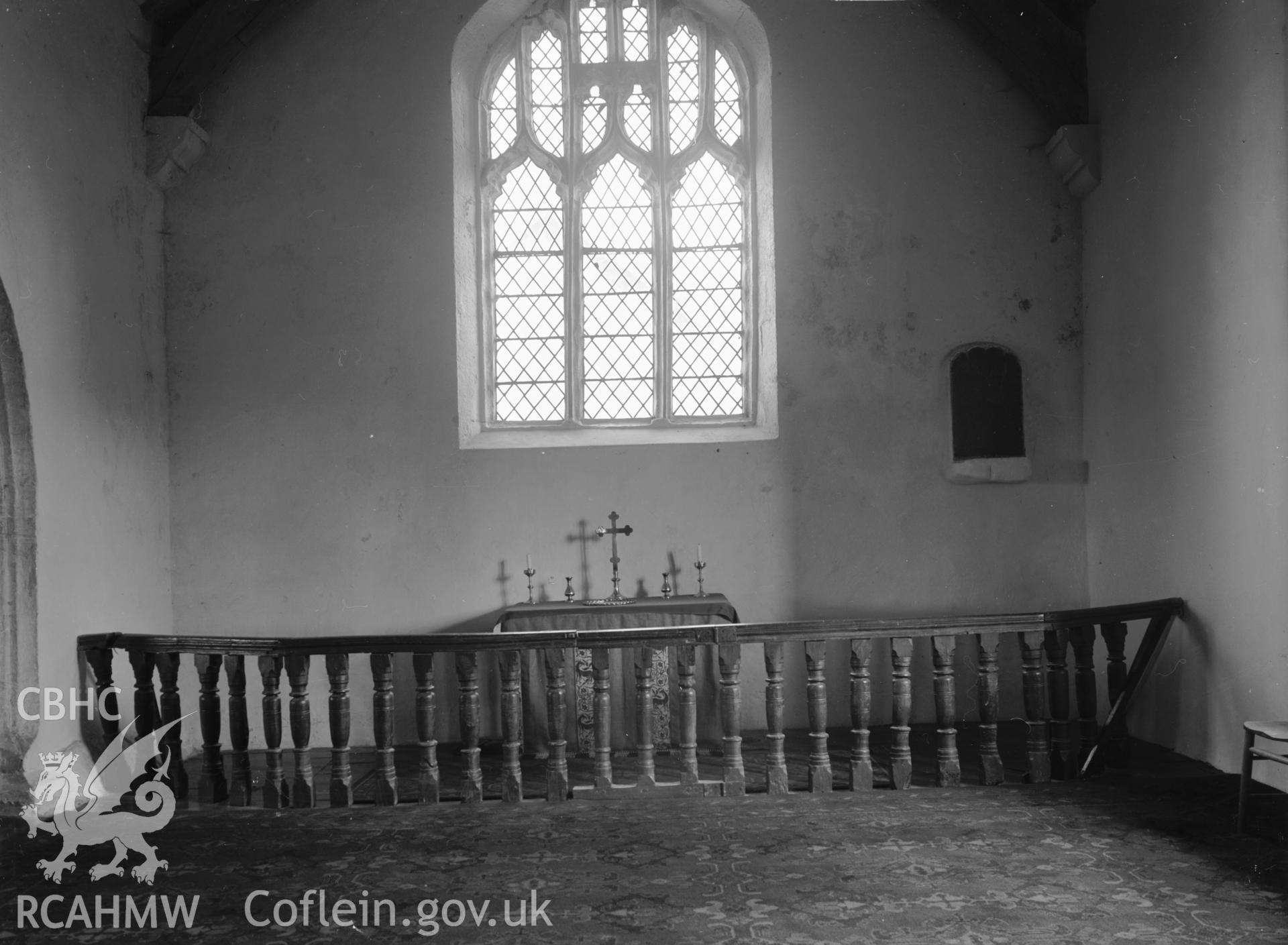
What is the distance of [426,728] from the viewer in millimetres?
4594

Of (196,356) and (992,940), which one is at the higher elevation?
(196,356)

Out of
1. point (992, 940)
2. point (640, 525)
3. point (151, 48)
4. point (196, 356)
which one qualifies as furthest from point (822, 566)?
point (151, 48)

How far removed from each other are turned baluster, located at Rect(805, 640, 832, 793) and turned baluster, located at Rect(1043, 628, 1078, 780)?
1.02m

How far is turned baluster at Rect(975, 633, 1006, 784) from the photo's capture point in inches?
182

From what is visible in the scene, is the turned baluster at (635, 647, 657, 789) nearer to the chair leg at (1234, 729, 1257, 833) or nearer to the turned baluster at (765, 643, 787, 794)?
the turned baluster at (765, 643, 787, 794)

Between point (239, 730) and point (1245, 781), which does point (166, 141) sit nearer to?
point (239, 730)

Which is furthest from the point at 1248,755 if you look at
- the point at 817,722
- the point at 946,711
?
the point at 817,722

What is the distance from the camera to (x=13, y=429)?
4.89 m

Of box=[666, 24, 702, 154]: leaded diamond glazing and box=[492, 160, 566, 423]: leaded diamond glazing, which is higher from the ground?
box=[666, 24, 702, 154]: leaded diamond glazing

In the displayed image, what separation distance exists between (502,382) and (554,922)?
4.27 m

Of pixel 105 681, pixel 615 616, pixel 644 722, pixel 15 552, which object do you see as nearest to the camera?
pixel 644 722

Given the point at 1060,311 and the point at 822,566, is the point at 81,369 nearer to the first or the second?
the point at 822,566

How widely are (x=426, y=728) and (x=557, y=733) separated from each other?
22.4 inches

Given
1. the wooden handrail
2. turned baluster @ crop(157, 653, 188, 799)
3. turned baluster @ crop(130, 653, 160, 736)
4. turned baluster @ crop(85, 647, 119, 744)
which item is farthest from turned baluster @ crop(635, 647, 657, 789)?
turned baluster @ crop(85, 647, 119, 744)
